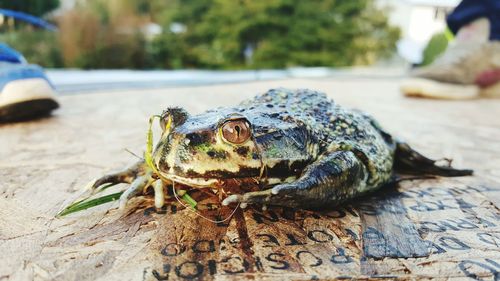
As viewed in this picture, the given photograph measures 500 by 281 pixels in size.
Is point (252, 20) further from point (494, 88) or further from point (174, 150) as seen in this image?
point (174, 150)

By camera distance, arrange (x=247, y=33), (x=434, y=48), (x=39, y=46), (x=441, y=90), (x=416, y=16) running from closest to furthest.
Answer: (x=441, y=90) → (x=39, y=46) → (x=434, y=48) → (x=247, y=33) → (x=416, y=16)

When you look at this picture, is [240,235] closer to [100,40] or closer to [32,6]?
[32,6]

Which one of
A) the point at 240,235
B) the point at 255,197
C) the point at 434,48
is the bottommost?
Answer: the point at 240,235

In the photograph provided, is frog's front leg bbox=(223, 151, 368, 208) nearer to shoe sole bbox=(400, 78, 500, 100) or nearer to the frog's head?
the frog's head

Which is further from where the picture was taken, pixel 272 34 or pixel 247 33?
pixel 247 33

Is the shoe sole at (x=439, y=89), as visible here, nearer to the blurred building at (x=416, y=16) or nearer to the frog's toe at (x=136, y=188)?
the frog's toe at (x=136, y=188)

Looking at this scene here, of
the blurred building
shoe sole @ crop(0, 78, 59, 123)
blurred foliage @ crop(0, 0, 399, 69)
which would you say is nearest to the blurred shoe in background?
shoe sole @ crop(0, 78, 59, 123)

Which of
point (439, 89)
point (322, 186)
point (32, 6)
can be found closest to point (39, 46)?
point (32, 6)
